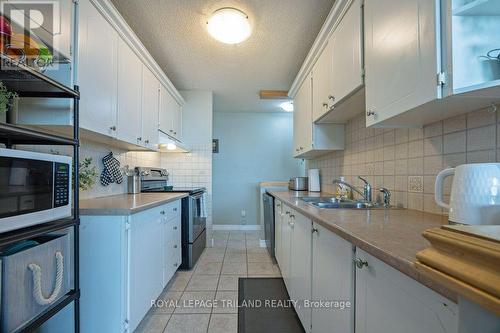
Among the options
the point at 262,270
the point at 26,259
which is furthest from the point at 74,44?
the point at 262,270

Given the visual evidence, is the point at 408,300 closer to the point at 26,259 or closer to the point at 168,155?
the point at 26,259

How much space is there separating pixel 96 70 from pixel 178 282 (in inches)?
80.3

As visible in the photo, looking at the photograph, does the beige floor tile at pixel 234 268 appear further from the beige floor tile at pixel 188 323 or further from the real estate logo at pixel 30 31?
the real estate logo at pixel 30 31

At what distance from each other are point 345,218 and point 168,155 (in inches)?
132

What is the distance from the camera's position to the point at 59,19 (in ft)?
4.35

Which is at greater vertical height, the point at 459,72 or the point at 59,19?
the point at 59,19

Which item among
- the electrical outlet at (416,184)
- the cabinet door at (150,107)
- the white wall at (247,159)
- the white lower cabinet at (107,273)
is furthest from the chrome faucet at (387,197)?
the white wall at (247,159)

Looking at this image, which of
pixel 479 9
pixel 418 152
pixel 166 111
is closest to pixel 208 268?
pixel 166 111

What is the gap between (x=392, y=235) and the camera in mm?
842

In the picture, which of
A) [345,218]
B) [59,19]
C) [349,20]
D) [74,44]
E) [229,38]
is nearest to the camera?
[345,218]

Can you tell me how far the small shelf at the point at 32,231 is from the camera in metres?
0.87

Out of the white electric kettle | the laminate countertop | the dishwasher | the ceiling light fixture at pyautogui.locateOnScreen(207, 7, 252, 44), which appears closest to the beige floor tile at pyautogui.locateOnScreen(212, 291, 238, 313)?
the dishwasher

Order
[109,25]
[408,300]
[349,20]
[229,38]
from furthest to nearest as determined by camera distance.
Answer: [229,38], [109,25], [349,20], [408,300]

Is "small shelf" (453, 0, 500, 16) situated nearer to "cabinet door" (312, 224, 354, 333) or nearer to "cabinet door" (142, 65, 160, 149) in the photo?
"cabinet door" (312, 224, 354, 333)
